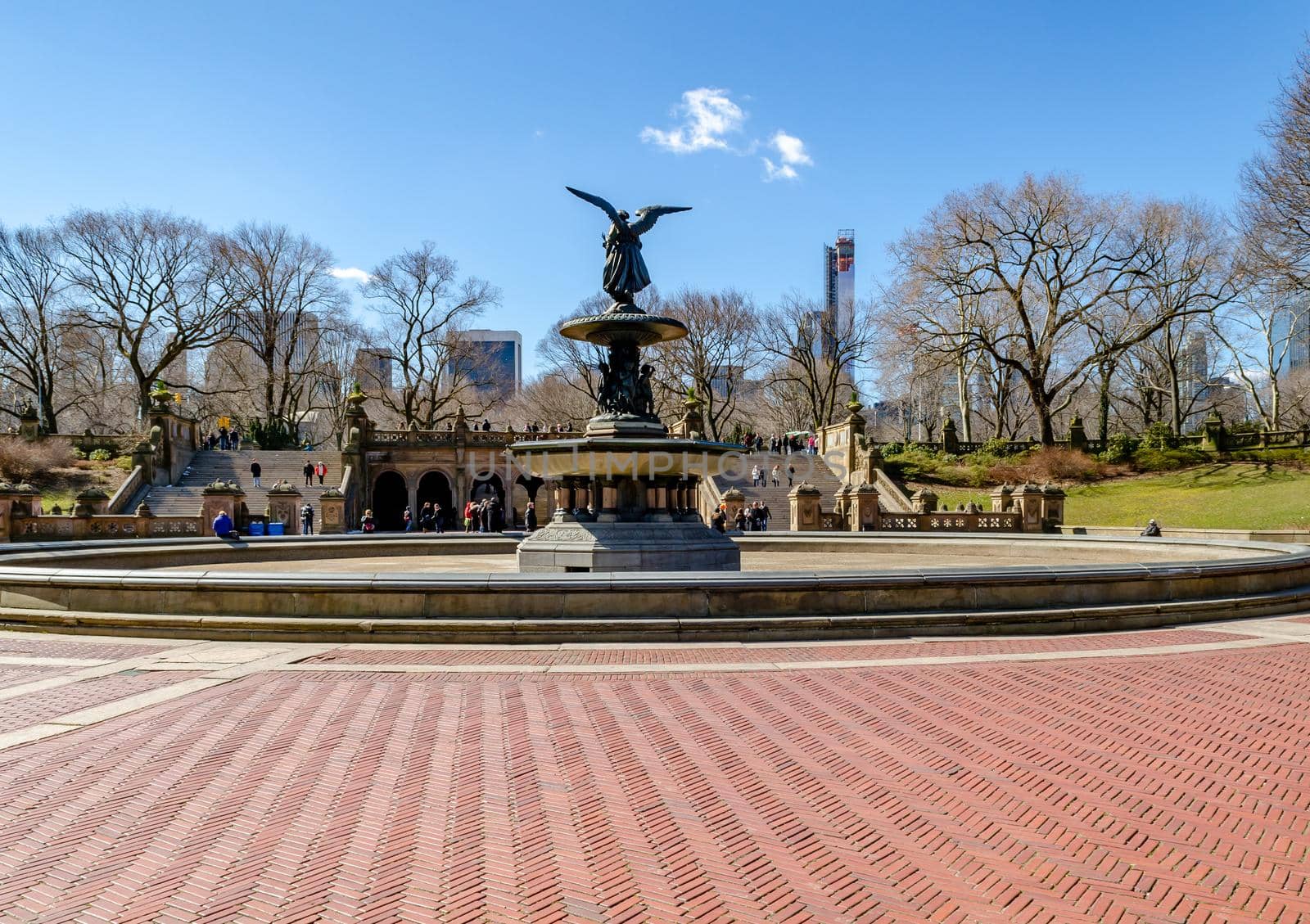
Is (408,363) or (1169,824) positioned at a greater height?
(408,363)

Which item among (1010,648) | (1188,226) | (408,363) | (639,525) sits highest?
(1188,226)

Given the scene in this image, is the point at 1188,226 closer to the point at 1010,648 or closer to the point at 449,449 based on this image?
the point at 449,449

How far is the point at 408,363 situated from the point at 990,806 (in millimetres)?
58678

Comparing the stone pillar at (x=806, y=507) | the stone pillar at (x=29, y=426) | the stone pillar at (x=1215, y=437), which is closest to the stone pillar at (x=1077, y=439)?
the stone pillar at (x=1215, y=437)

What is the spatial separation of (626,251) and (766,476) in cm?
2780

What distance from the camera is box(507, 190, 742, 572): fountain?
49.5 feet

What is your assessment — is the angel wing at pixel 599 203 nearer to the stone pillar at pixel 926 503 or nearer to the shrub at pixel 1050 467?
Result: the stone pillar at pixel 926 503

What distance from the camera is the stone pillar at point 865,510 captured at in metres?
31.3

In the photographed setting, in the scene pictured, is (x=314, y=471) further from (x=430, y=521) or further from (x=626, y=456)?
(x=626, y=456)

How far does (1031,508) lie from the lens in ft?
105

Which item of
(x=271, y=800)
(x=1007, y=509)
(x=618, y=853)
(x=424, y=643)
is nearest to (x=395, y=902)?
(x=618, y=853)

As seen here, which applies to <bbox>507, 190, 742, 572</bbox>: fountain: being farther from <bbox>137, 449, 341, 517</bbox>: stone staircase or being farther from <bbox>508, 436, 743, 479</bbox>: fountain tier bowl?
<bbox>137, 449, 341, 517</bbox>: stone staircase

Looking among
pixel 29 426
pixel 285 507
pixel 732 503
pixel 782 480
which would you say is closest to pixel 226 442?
pixel 29 426

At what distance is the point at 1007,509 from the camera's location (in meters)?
34.2
